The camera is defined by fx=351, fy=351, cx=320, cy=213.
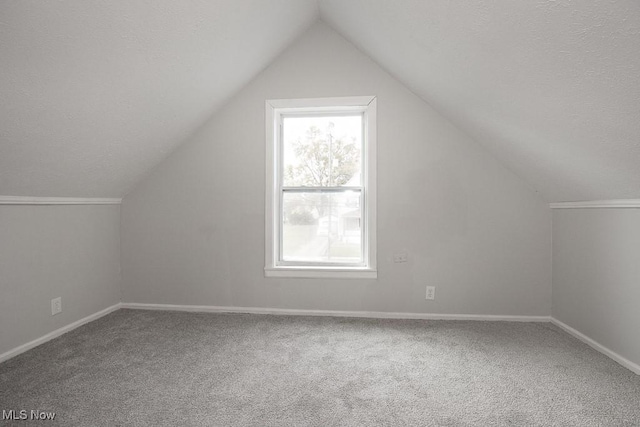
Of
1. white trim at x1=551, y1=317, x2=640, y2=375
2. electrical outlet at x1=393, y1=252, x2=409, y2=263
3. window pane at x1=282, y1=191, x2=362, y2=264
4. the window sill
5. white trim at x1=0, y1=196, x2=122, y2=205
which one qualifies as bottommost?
white trim at x1=551, y1=317, x2=640, y2=375

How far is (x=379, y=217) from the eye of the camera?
327 cm

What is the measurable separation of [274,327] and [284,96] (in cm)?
211

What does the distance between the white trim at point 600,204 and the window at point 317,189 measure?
1576 millimetres

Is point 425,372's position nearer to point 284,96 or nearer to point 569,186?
point 569,186

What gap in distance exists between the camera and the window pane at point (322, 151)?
3391 millimetres

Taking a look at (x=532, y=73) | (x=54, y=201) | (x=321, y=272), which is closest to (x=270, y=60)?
(x=321, y=272)

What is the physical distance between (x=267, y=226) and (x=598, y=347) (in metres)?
2.75

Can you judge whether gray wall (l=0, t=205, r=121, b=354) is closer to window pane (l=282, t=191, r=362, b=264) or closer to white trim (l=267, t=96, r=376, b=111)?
window pane (l=282, t=191, r=362, b=264)

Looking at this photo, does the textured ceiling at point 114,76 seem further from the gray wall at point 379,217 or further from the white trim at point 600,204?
the white trim at point 600,204

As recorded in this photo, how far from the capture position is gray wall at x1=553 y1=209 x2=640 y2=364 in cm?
222

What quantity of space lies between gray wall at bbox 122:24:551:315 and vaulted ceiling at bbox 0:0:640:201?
184 mm

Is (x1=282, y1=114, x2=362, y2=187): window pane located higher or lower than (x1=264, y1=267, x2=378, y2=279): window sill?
higher

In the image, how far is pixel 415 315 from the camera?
322 cm

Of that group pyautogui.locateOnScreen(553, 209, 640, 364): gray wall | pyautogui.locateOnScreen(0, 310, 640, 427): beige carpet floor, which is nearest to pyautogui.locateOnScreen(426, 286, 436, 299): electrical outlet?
pyautogui.locateOnScreen(0, 310, 640, 427): beige carpet floor
